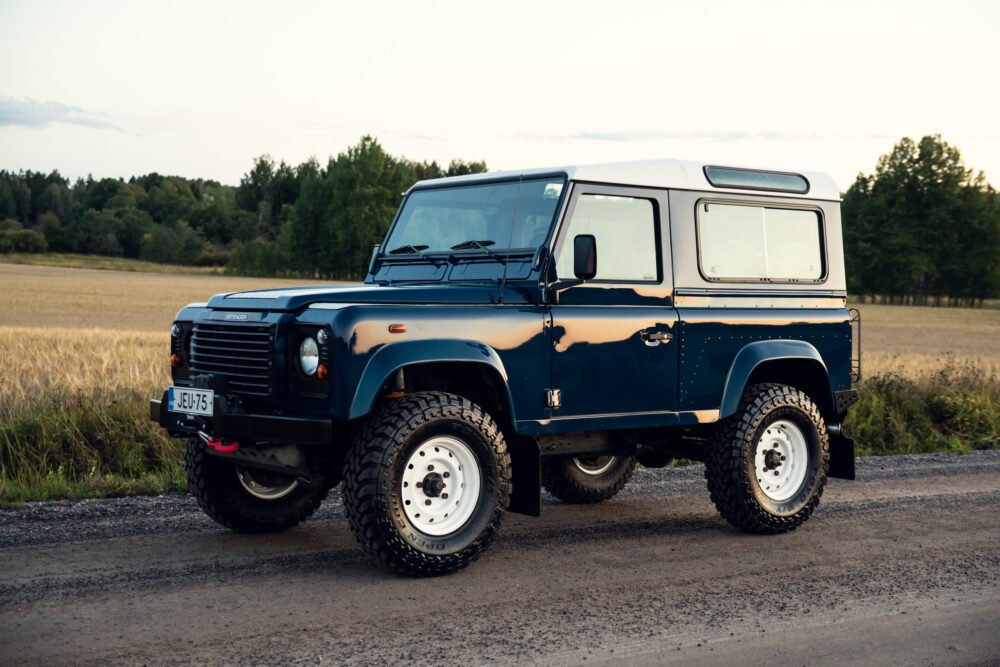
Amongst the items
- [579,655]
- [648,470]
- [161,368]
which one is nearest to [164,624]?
[579,655]

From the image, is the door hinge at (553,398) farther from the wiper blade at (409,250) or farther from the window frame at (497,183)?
the wiper blade at (409,250)

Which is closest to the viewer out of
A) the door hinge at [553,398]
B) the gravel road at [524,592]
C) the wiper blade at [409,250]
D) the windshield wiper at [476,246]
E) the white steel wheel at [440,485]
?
the gravel road at [524,592]

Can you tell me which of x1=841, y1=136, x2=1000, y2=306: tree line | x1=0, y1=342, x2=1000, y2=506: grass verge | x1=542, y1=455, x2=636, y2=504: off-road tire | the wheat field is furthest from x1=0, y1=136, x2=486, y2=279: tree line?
→ x1=542, y1=455, x2=636, y2=504: off-road tire

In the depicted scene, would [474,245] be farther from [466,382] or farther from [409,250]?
[466,382]

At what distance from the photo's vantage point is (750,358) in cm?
732

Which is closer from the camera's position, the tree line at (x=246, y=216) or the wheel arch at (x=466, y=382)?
the wheel arch at (x=466, y=382)

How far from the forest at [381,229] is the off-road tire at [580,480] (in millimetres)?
74348

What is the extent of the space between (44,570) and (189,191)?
139 meters

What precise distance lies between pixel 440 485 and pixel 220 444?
1.26 metres

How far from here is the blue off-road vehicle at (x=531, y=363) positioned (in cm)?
580

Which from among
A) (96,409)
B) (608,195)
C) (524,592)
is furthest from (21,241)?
(524,592)

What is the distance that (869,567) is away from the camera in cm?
630

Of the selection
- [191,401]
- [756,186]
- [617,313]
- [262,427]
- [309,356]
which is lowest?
[262,427]

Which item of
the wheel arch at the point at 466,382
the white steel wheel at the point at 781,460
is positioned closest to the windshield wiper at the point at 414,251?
the wheel arch at the point at 466,382
